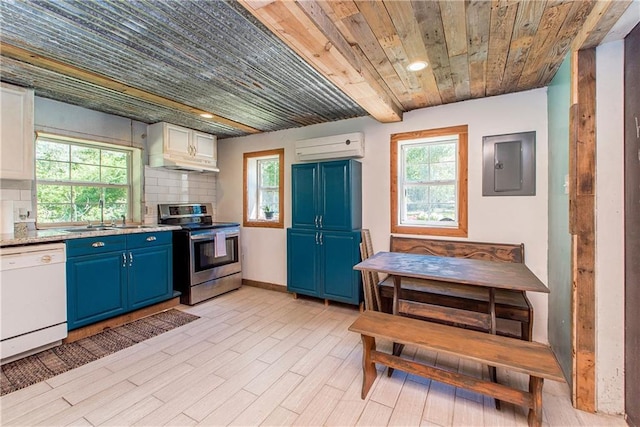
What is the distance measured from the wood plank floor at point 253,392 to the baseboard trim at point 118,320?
59cm

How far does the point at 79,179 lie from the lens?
11.3 feet

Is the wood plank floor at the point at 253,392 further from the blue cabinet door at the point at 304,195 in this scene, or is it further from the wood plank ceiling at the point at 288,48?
the wood plank ceiling at the point at 288,48

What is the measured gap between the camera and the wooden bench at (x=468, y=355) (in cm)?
161

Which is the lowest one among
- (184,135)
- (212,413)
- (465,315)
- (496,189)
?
(212,413)

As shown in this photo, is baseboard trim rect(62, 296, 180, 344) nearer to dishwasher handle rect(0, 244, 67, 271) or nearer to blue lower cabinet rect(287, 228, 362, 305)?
dishwasher handle rect(0, 244, 67, 271)

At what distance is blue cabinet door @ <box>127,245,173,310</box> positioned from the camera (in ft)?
10.4

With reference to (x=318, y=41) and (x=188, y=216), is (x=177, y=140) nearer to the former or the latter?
(x=188, y=216)

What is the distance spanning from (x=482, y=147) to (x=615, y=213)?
55.6 inches

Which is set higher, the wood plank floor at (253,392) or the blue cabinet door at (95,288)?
the blue cabinet door at (95,288)

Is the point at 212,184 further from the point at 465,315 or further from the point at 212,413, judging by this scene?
the point at 465,315

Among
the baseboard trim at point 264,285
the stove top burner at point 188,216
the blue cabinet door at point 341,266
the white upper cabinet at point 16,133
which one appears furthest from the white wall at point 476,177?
the white upper cabinet at point 16,133

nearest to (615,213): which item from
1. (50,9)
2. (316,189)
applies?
(316,189)

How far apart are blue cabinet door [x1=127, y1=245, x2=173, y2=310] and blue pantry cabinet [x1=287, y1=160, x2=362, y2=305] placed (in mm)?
1506

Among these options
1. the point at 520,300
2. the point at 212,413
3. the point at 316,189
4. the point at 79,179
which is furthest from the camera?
the point at 316,189
